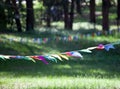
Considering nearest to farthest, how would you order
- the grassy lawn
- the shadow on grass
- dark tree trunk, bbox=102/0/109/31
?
the grassy lawn → the shadow on grass → dark tree trunk, bbox=102/0/109/31

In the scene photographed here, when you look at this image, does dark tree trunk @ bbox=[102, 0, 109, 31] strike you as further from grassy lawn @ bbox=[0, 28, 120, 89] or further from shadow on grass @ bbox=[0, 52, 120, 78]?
shadow on grass @ bbox=[0, 52, 120, 78]

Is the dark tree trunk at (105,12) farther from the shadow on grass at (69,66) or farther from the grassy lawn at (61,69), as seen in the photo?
the shadow on grass at (69,66)

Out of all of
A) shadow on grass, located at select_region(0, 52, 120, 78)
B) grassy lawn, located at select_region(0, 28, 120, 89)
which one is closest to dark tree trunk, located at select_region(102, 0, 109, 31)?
grassy lawn, located at select_region(0, 28, 120, 89)

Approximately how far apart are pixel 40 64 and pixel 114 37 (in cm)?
957

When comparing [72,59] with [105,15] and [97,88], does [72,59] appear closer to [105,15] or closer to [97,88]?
[97,88]

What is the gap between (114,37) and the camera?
1005 inches

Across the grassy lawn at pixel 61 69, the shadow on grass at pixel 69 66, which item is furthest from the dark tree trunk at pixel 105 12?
the shadow on grass at pixel 69 66

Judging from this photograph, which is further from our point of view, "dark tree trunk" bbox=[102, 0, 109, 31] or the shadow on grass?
"dark tree trunk" bbox=[102, 0, 109, 31]

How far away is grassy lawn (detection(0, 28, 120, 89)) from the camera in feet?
31.3

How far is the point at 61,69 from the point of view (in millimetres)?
15445

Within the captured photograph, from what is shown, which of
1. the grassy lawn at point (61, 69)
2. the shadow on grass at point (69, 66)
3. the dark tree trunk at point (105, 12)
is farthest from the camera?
the dark tree trunk at point (105, 12)

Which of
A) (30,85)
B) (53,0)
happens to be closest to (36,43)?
(30,85)

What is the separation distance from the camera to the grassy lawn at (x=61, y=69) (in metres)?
9.55

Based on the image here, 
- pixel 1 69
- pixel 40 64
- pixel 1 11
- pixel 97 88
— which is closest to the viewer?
pixel 97 88
